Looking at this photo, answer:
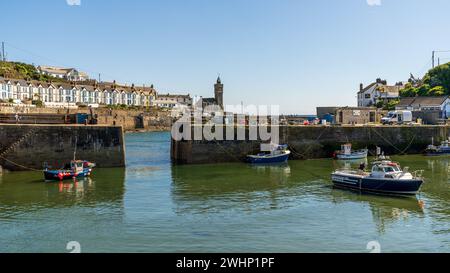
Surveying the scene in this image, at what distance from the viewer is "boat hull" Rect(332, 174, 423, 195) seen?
82.9ft

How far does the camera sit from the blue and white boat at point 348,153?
143 ft

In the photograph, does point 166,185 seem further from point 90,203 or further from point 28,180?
point 28,180

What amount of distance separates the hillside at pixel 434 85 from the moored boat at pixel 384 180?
58.7 m

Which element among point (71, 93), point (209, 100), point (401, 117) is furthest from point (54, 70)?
point (401, 117)

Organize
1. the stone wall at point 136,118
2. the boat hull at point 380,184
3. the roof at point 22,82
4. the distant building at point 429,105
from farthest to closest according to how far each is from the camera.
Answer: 1. the roof at point 22,82
2. the stone wall at point 136,118
3. the distant building at point 429,105
4. the boat hull at point 380,184

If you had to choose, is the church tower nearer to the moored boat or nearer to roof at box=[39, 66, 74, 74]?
the moored boat

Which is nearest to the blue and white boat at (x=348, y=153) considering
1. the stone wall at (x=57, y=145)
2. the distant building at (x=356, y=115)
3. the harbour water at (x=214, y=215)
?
the harbour water at (x=214, y=215)

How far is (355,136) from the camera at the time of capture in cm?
4694

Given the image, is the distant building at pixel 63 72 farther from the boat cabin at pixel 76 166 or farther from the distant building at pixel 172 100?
the boat cabin at pixel 76 166

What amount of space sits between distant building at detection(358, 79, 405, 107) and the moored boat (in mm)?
66155

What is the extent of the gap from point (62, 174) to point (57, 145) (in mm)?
5537

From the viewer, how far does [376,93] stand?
93.0 metres

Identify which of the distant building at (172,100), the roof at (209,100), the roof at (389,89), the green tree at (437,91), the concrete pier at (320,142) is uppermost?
the distant building at (172,100)
